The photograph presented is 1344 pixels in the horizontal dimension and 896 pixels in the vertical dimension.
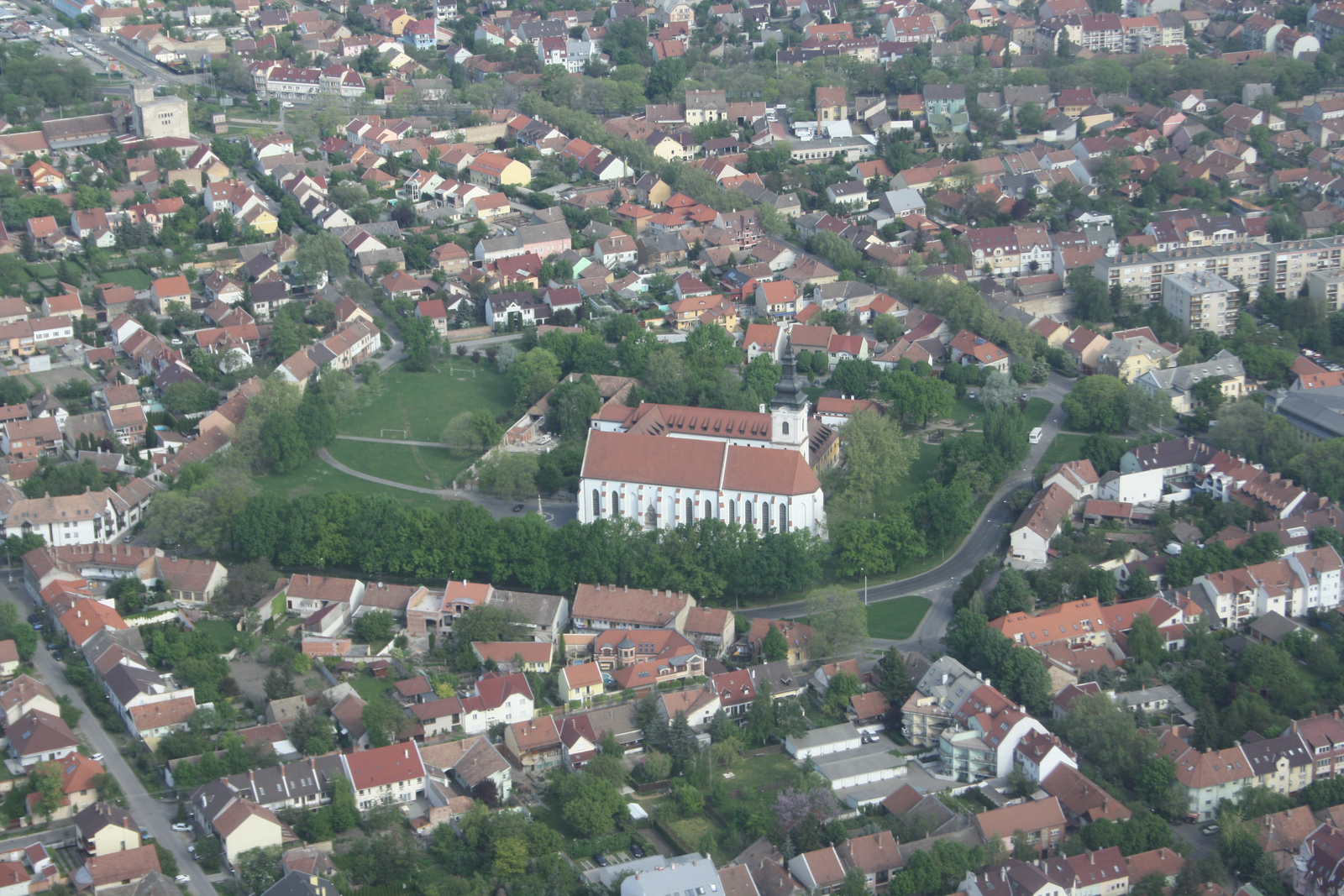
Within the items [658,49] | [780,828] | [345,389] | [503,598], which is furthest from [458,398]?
[658,49]

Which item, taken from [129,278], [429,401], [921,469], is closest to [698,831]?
[921,469]

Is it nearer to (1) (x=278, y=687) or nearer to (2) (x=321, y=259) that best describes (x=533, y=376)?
(2) (x=321, y=259)

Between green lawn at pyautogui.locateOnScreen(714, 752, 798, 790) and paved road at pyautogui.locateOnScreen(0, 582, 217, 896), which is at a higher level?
paved road at pyautogui.locateOnScreen(0, 582, 217, 896)

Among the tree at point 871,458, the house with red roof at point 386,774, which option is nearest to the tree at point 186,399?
the tree at point 871,458

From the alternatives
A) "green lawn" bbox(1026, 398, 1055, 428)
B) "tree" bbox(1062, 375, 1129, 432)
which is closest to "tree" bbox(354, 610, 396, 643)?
"green lawn" bbox(1026, 398, 1055, 428)

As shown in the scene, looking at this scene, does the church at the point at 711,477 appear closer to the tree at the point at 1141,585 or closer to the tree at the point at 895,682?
the tree at the point at 895,682

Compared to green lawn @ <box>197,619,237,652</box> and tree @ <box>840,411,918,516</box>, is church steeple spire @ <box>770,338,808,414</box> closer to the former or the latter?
tree @ <box>840,411,918,516</box>

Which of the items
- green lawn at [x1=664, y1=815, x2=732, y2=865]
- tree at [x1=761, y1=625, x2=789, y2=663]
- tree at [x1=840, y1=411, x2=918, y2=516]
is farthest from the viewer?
tree at [x1=840, y1=411, x2=918, y2=516]

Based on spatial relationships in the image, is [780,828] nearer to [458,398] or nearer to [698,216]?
[458,398]
